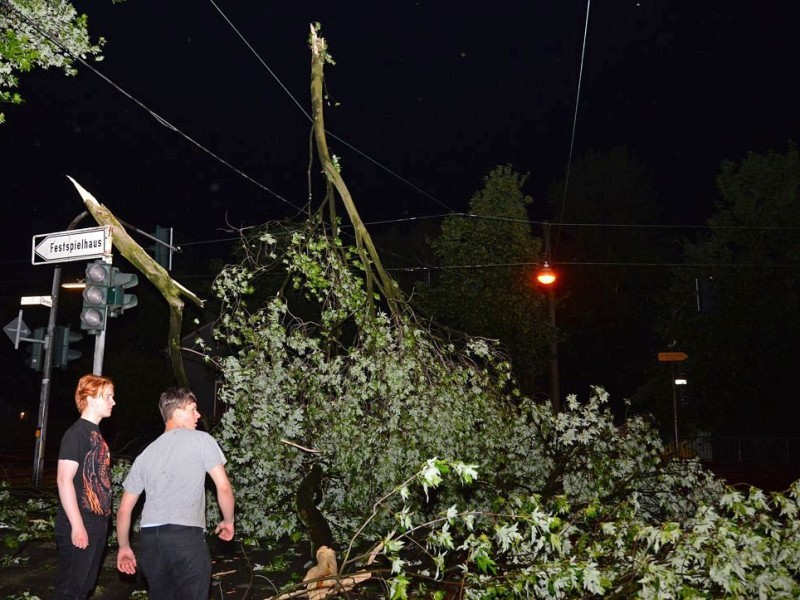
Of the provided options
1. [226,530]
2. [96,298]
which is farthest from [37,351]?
[226,530]

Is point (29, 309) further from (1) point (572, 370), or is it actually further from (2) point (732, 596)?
(2) point (732, 596)

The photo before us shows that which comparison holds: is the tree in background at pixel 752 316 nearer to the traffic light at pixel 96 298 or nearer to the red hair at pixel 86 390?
the traffic light at pixel 96 298

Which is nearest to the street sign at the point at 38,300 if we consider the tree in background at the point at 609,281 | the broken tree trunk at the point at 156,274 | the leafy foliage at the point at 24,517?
the leafy foliage at the point at 24,517

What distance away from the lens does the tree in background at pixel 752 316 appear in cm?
2655

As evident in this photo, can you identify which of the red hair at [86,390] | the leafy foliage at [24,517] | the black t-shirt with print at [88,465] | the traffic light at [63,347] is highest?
the traffic light at [63,347]

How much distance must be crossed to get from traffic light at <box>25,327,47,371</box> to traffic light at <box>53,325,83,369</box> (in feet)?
6.64

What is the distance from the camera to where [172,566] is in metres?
4.18

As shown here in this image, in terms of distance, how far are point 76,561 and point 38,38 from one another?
24.9 feet

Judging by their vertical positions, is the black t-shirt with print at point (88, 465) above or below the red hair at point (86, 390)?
below

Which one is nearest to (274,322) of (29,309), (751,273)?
(751,273)

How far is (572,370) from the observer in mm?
37125

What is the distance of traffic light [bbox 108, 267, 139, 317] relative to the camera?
8.04 m

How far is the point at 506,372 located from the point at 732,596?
4704mm

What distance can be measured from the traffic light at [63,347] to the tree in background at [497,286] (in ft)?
48.2
